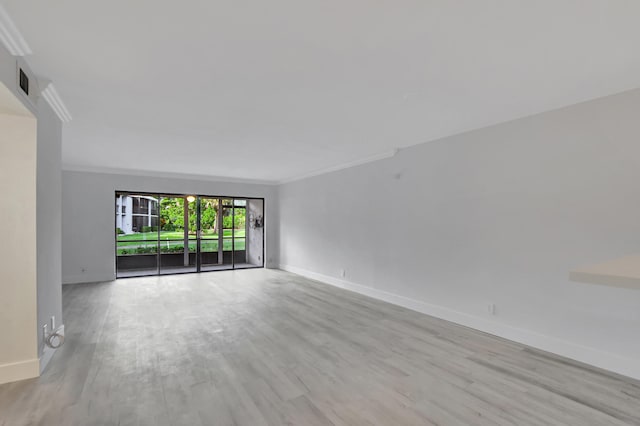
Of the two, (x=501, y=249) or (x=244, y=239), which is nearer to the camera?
(x=501, y=249)

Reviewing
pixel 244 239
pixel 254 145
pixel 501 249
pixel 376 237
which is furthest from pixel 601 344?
pixel 244 239

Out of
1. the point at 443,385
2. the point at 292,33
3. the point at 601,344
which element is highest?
the point at 292,33

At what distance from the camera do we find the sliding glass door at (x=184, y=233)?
7660 mm

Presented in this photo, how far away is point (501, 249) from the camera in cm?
359

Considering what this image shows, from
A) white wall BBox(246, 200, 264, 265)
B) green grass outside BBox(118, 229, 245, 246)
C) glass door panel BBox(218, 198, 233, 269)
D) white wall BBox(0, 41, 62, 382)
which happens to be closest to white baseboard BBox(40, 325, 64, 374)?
white wall BBox(0, 41, 62, 382)

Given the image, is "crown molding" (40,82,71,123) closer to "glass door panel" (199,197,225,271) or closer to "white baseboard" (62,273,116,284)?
"white baseboard" (62,273,116,284)

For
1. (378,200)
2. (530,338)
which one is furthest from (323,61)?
(530,338)

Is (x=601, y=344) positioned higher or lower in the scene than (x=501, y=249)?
lower

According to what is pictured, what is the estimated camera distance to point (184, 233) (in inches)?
330

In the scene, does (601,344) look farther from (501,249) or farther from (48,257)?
(48,257)

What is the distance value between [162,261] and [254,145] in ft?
19.8

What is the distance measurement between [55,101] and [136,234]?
5.57 meters

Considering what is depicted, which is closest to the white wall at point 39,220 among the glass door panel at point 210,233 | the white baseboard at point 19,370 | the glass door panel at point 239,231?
the white baseboard at point 19,370

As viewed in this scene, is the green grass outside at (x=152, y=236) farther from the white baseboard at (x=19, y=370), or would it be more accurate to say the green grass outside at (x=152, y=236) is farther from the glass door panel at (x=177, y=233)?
the white baseboard at (x=19, y=370)
